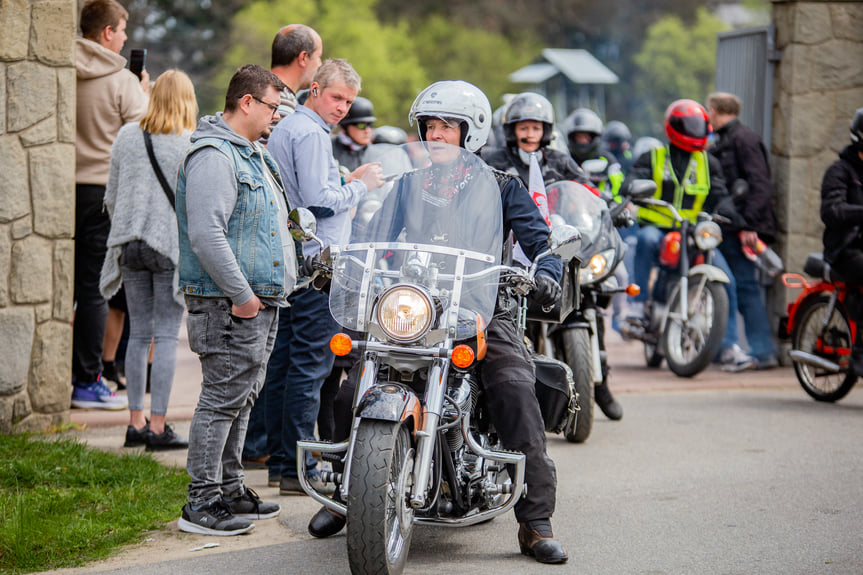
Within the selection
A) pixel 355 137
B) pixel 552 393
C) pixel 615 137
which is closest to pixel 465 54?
pixel 615 137

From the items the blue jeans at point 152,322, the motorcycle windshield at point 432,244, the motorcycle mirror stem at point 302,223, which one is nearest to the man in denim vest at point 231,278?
the motorcycle mirror stem at point 302,223

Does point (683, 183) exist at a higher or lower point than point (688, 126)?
lower

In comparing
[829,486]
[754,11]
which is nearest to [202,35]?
[829,486]

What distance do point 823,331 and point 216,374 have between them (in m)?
5.22

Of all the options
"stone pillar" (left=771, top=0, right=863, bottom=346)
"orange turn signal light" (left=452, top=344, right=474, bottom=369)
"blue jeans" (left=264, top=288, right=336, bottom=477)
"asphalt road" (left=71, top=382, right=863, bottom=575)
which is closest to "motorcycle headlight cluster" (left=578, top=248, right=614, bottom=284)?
"asphalt road" (left=71, top=382, right=863, bottom=575)

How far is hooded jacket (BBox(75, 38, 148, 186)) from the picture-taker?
7.46 m

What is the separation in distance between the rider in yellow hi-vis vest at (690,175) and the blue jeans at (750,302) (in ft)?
0.40

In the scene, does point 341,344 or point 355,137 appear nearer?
point 341,344

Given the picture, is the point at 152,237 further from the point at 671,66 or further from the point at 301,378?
the point at 671,66

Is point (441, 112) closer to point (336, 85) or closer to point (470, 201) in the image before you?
point (470, 201)

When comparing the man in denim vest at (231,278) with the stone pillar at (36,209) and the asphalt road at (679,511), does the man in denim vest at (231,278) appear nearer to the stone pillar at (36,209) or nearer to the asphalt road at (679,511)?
the asphalt road at (679,511)

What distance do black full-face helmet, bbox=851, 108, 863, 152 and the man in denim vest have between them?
16.2 ft

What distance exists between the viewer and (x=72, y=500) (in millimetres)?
5352

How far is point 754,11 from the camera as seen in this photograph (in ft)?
271
